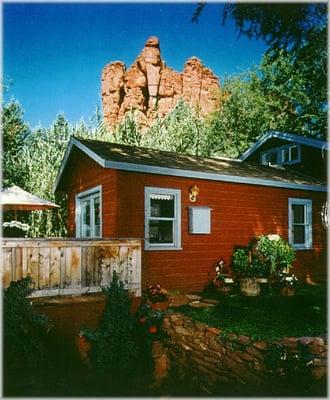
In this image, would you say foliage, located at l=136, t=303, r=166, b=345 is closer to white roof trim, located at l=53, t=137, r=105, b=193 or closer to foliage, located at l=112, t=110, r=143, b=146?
white roof trim, located at l=53, t=137, r=105, b=193

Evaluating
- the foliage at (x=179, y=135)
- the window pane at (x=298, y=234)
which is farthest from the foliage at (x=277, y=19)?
the foliage at (x=179, y=135)

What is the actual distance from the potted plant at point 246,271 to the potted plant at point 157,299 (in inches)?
109

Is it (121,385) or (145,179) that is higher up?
(145,179)

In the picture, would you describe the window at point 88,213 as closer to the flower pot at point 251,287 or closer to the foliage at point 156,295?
the foliage at point 156,295

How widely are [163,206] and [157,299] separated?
433cm

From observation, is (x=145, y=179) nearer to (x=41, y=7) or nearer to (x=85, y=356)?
(x=85, y=356)

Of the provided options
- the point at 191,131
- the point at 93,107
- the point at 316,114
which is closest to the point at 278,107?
the point at 316,114

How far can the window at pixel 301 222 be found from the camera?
1141 centimetres

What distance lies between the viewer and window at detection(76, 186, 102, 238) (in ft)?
33.3

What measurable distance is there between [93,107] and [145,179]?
60.3 feet

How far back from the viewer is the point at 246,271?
9.31 m

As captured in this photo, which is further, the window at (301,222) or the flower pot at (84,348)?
the window at (301,222)

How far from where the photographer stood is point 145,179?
862 centimetres

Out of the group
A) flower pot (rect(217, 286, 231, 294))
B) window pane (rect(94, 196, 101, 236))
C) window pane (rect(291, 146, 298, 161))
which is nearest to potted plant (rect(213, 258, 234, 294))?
flower pot (rect(217, 286, 231, 294))
